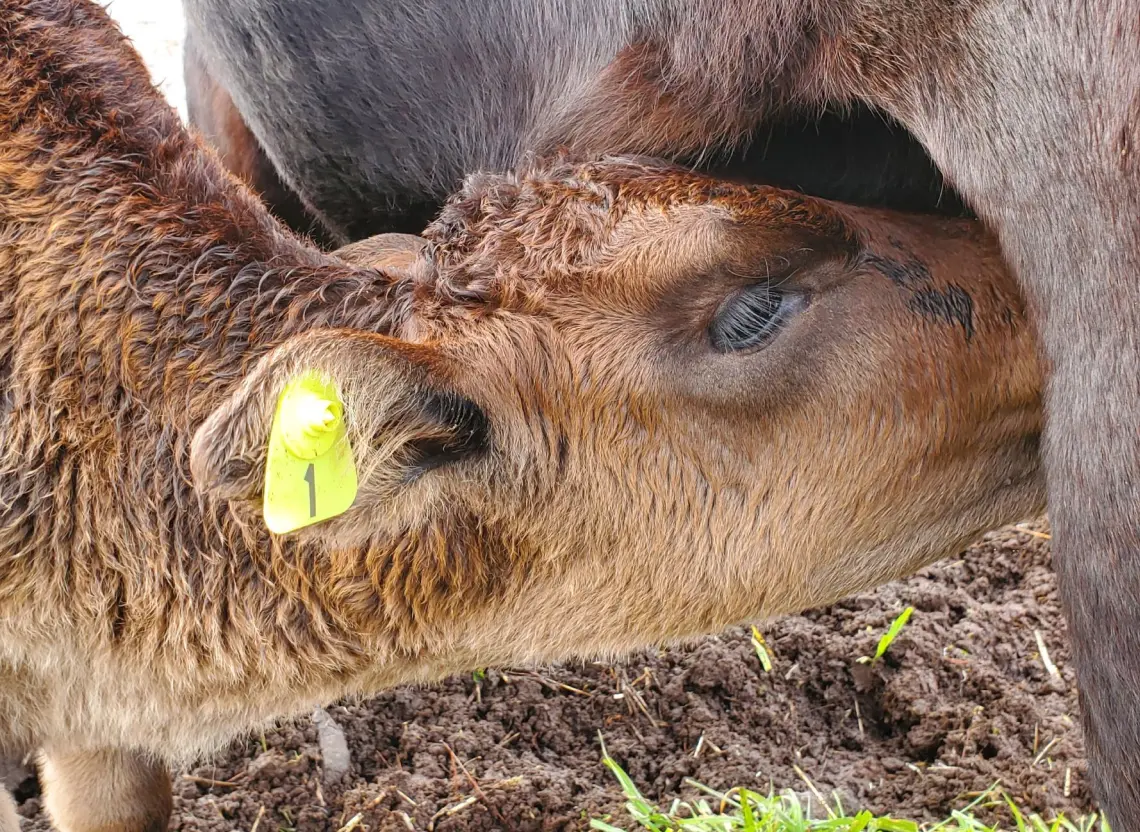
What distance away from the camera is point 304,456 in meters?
2.45

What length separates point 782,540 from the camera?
10.2 ft

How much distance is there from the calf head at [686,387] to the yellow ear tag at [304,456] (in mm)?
197

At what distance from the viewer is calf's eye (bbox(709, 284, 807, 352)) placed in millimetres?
2859

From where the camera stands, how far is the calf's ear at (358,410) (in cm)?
248

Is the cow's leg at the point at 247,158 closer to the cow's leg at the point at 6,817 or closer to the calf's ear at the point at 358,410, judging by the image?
the cow's leg at the point at 6,817

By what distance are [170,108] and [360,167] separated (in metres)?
0.81

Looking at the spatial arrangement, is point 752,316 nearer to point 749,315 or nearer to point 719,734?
point 749,315

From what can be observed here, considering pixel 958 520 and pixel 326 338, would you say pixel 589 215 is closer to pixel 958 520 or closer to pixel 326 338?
pixel 326 338

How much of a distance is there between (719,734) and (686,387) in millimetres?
1860

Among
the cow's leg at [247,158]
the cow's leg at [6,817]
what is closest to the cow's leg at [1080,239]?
the cow's leg at [6,817]

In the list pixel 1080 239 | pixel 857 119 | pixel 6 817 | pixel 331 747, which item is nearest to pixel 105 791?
pixel 6 817

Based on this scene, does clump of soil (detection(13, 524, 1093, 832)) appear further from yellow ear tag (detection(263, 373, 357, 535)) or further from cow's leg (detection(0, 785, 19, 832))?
yellow ear tag (detection(263, 373, 357, 535))

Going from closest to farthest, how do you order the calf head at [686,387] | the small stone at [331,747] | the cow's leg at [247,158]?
the calf head at [686,387], the small stone at [331,747], the cow's leg at [247,158]

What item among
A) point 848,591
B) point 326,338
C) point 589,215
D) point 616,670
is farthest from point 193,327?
point 616,670
